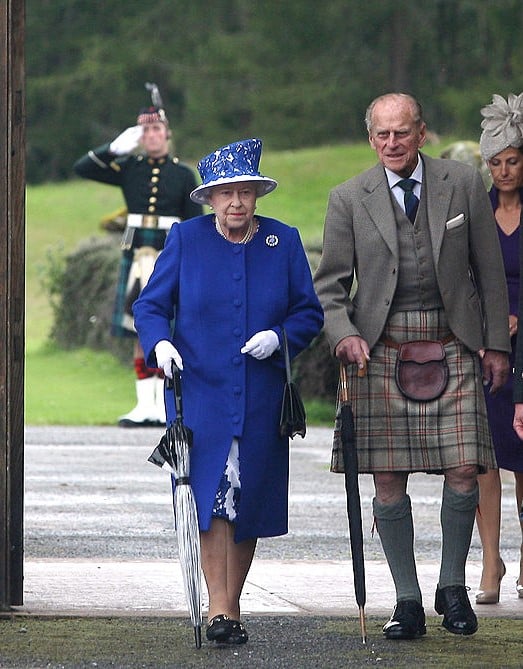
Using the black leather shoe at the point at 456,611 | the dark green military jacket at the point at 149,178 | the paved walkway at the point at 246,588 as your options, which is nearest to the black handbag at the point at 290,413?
the black leather shoe at the point at 456,611

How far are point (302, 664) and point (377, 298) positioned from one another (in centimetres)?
140

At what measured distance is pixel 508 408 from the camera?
7.45m

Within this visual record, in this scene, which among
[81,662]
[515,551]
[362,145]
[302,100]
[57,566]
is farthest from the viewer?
[302,100]

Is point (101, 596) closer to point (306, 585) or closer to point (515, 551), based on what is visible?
point (306, 585)

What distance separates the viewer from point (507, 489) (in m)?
11.8

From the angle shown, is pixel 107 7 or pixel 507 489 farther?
pixel 107 7

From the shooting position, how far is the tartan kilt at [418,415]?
253 inches

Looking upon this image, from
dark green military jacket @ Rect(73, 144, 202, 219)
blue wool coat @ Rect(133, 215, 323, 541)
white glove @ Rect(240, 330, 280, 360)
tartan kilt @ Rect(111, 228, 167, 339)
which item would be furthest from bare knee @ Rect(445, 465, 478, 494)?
tartan kilt @ Rect(111, 228, 167, 339)

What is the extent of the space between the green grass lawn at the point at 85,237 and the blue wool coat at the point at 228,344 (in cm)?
914

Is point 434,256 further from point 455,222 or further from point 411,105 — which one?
point 411,105

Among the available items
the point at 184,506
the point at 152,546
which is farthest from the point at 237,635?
the point at 152,546

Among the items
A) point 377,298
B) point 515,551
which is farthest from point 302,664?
point 515,551

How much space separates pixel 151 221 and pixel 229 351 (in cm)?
862

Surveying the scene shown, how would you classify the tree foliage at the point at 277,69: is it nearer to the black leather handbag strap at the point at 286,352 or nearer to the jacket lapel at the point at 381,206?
the jacket lapel at the point at 381,206
